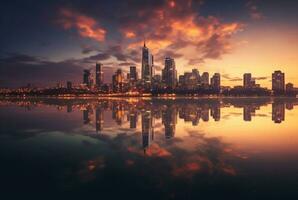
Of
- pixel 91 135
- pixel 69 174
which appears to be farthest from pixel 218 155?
pixel 91 135

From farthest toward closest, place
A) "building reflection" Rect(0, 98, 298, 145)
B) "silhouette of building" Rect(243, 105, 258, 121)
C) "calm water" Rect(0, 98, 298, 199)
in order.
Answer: "silhouette of building" Rect(243, 105, 258, 121) → "building reflection" Rect(0, 98, 298, 145) → "calm water" Rect(0, 98, 298, 199)

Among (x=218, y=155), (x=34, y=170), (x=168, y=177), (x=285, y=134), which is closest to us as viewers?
(x=168, y=177)

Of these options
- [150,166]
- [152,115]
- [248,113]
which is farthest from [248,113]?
[150,166]

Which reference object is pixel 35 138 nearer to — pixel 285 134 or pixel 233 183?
pixel 233 183

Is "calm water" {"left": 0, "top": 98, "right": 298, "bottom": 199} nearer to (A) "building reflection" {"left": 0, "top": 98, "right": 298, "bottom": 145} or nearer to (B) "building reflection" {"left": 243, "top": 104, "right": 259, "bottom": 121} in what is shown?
(A) "building reflection" {"left": 0, "top": 98, "right": 298, "bottom": 145}

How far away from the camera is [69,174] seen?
14.1 meters

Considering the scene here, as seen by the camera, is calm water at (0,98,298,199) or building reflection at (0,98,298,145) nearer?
calm water at (0,98,298,199)

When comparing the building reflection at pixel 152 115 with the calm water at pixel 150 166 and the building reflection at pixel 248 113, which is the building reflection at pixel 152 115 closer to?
the building reflection at pixel 248 113

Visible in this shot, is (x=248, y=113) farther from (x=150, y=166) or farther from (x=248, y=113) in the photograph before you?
(x=150, y=166)

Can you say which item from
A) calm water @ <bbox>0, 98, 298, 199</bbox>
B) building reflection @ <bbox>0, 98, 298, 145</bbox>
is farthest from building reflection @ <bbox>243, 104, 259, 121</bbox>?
calm water @ <bbox>0, 98, 298, 199</bbox>

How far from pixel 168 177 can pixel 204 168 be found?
8.41 ft

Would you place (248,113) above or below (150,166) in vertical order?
above

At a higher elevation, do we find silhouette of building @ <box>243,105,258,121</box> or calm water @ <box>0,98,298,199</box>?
silhouette of building @ <box>243,105,258,121</box>

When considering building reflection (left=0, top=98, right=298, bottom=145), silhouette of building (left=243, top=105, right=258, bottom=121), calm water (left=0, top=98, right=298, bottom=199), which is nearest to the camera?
calm water (left=0, top=98, right=298, bottom=199)
